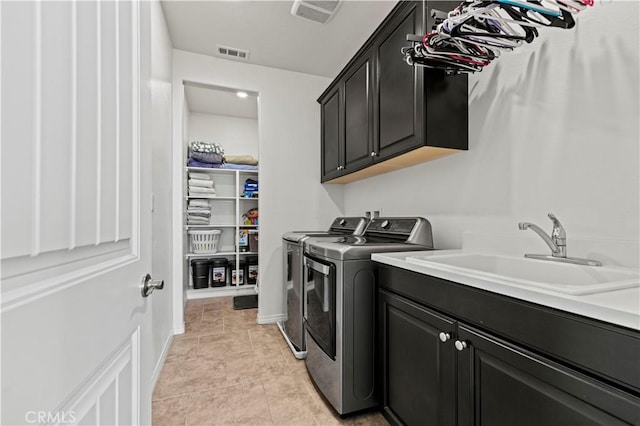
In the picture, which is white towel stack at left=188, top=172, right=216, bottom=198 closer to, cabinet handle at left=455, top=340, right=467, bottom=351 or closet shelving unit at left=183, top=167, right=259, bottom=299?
closet shelving unit at left=183, top=167, right=259, bottom=299

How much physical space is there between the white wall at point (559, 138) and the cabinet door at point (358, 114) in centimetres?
66

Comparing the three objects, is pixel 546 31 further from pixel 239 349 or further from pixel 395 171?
pixel 239 349

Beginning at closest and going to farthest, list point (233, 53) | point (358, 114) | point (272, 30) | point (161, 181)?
point (161, 181)
point (358, 114)
point (272, 30)
point (233, 53)

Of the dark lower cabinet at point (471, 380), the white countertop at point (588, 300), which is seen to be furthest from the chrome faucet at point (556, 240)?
the dark lower cabinet at point (471, 380)

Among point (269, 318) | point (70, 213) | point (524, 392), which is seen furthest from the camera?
point (269, 318)

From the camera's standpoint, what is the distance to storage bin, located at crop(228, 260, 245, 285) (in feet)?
12.9

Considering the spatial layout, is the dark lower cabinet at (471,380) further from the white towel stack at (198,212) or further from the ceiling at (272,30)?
the white towel stack at (198,212)

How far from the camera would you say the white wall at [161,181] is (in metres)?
1.86

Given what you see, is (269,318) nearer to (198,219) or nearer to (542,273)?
(198,219)

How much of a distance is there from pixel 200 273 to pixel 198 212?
0.81 metres

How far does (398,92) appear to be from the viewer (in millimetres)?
1778

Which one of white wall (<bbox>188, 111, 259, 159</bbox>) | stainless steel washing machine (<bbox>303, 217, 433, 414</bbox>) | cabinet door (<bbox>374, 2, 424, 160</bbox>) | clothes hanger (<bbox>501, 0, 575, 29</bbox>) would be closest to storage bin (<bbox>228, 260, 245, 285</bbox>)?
white wall (<bbox>188, 111, 259, 159</bbox>)

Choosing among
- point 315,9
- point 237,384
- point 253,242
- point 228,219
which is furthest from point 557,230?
point 228,219

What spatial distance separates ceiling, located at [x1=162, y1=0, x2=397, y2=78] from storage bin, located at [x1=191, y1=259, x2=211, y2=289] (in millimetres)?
2498
